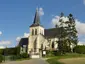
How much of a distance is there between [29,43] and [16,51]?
1701 centimetres

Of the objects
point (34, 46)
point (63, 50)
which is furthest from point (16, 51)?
point (63, 50)

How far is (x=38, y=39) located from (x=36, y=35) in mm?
3171

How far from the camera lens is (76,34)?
71.6 meters

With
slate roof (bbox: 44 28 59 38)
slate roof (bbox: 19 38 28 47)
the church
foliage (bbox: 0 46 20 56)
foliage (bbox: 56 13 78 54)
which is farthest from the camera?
slate roof (bbox: 19 38 28 47)

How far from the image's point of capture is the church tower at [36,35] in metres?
98.1

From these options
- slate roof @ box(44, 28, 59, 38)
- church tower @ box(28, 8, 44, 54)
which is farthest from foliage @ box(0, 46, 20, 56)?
slate roof @ box(44, 28, 59, 38)

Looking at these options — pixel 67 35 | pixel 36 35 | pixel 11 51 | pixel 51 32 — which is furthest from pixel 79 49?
pixel 36 35

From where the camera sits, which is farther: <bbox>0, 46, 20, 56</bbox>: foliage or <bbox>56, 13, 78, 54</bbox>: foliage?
Result: <bbox>0, 46, 20, 56</bbox>: foliage

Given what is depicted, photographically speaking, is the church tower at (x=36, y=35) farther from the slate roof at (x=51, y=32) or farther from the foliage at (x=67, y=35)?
the foliage at (x=67, y=35)

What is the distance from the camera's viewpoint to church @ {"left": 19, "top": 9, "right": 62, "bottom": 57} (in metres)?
→ 97.9

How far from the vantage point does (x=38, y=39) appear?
98.9 m

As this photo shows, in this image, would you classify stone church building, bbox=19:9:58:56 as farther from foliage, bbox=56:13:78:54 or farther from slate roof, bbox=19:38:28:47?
foliage, bbox=56:13:78:54

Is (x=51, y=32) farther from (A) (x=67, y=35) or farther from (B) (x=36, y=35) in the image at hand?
(A) (x=67, y=35)

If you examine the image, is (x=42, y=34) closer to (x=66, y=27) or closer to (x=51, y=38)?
(x=51, y=38)
